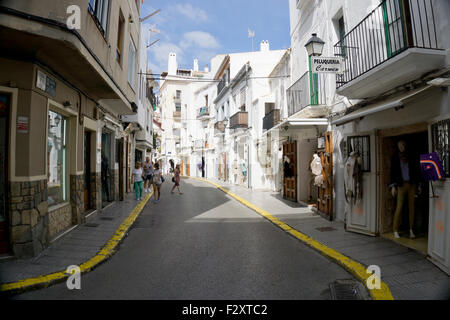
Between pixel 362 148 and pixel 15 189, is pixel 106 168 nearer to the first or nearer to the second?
pixel 15 189

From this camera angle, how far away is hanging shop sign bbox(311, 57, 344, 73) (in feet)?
22.2

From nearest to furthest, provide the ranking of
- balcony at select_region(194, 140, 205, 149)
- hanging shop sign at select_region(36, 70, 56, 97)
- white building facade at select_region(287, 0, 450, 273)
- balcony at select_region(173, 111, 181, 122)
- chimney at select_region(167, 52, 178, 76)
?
white building facade at select_region(287, 0, 450, 273) → hanging shop sign at select_region(36, 70, 56, 97) → balcony at select_region(194, 140, 205, 149) → balcony at select_region(173, 111, 181, 122) → chimney at select_region(167, 52, 178, 76)

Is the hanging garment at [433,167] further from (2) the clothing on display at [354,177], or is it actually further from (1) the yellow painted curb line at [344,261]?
(2) the clothing on display at [354,177]

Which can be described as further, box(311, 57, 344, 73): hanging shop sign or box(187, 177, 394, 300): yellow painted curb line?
box(311, 57, 344, 73): hanging shop sign

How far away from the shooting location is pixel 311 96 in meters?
9.69

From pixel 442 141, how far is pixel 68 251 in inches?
256

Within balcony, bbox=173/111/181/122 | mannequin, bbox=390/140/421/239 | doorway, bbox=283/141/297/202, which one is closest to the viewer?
mannequin, bbox=390/140/421/239

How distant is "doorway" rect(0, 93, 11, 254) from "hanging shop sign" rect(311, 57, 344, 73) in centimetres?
598

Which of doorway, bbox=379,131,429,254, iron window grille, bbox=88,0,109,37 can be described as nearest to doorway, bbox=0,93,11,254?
iron window grille, bbox=88,0,109,37

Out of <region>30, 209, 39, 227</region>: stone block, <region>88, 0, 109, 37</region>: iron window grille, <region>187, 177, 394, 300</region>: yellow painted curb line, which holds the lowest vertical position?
<region>187, 177, 394, 300</region>: yellow painted curb line

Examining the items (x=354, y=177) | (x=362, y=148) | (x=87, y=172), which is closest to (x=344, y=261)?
(x=354, y=177)

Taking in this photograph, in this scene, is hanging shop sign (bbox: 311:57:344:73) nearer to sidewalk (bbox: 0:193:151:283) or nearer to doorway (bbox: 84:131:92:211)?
sidewalk (bbox: 0:193:151:283)
